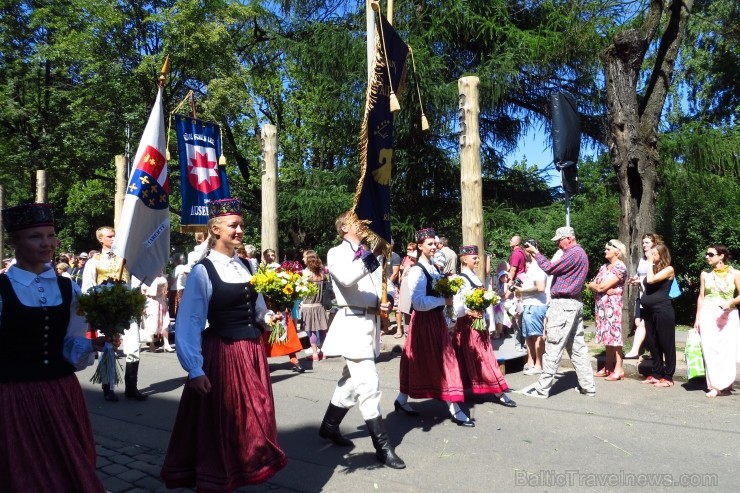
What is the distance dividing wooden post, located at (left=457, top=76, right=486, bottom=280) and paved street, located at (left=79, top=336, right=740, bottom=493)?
7.44 feet

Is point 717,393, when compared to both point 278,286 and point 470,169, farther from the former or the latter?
point 278,286

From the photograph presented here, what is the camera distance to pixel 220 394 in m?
3.74

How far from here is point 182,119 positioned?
795 centimetres

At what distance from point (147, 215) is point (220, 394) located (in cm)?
299

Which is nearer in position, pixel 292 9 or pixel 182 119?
pixel 182 119

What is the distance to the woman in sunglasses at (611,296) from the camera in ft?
25.2

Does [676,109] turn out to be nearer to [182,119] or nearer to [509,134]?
[509,134]

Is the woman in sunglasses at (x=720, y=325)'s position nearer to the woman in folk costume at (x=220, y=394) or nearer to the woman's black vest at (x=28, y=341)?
the woman in folk costume at (x=220, y=394)

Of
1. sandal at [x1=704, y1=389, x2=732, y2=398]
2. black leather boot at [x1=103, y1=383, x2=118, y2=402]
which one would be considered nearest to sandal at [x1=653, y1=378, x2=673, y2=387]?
sandal at [x1=704, y1=389, x2=732, y2=398]

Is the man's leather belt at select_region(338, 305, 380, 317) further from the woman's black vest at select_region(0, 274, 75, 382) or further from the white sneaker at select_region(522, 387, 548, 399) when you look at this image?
the white sneaker at select_region(522, 387, 548, 399)

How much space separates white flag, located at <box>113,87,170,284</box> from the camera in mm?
5945

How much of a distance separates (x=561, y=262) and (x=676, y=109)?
17.8 meters

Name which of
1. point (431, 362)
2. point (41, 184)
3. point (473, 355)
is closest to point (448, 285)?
point (431, 362)

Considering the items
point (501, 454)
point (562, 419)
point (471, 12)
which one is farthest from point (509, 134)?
point (501, 454)
